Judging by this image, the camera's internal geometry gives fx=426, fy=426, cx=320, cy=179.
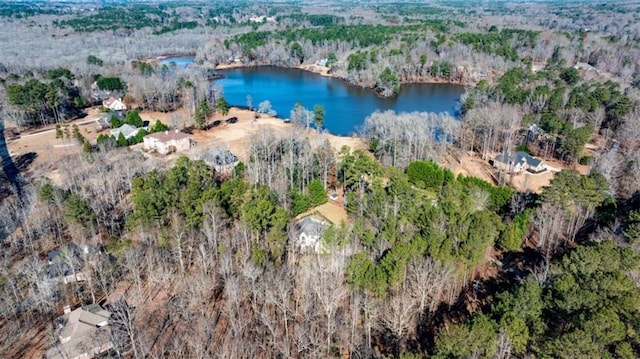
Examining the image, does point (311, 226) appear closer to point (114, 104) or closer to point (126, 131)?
point (126, 131)

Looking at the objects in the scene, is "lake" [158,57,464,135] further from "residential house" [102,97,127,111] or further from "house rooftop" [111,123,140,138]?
"house rooftop" [111,123,140,138]

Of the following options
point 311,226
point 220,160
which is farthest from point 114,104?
point 311,226

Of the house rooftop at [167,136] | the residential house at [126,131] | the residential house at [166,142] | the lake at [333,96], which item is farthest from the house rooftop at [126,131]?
the lake at [333,96]

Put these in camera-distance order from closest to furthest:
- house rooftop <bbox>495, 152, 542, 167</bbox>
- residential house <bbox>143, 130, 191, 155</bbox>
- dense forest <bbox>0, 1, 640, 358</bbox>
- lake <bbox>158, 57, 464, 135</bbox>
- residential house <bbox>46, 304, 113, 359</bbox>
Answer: dense forest <bbox>0, 1, 640, 358</bbox>
residential house <bbox>46, 304, 113, 359</bbox>
house rooftop <bbox>495, 152, 542, 167</bbox>
residential house <bbox>143, 130, 191, 155</bbox>
lake <bbox>158, 57, 464, 135</bbox>

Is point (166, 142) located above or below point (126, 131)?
below

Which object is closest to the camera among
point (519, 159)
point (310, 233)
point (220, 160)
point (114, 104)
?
point (310, 233)

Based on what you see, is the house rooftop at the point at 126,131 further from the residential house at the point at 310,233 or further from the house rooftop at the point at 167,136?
the residential house at the point at 310,233

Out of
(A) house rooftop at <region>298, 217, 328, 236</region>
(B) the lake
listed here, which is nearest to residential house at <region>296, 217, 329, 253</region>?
(A) house rooftop at <region>298, 217, 328, 236</region>
